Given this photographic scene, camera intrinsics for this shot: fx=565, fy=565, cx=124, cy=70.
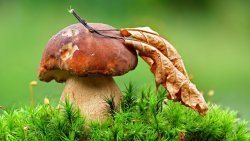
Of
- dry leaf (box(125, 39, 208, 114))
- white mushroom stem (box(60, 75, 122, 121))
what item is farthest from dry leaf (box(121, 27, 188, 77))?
white mushroom stem (box(60, 75, 122, 121))

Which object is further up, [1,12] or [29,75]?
[1,12]

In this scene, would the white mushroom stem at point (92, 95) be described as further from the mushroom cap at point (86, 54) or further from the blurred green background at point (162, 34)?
the blurred green background at point (162, 34)

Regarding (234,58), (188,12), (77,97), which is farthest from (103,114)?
(188,12)

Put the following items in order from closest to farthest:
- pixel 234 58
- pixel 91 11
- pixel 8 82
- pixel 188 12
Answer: pixel 8 82 → pixel 234 58 → pixel 91 11 → pixel 188 12

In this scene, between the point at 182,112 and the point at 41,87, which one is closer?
the point at 182,112

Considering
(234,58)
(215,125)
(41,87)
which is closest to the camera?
(215,125)

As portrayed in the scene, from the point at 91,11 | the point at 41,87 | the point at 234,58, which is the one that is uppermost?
the point at 91,11

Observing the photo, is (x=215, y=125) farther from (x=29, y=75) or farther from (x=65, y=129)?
(x=29, y=75)
